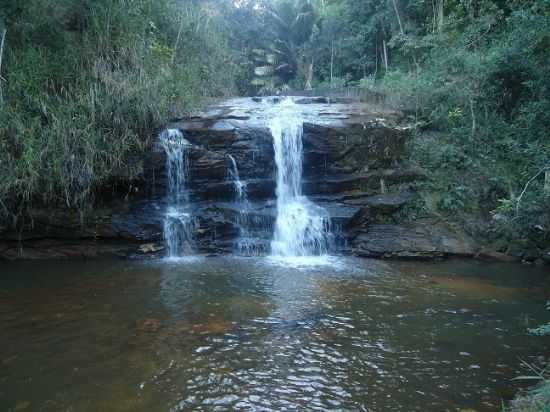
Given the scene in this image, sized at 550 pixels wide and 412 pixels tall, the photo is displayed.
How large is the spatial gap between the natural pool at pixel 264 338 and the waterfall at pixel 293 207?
1255 millimetres

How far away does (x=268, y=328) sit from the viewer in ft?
17.0

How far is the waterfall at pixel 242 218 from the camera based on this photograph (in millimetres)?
8805

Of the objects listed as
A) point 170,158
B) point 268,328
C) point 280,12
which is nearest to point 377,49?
point 280,12

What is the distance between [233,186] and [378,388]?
20.4 feet

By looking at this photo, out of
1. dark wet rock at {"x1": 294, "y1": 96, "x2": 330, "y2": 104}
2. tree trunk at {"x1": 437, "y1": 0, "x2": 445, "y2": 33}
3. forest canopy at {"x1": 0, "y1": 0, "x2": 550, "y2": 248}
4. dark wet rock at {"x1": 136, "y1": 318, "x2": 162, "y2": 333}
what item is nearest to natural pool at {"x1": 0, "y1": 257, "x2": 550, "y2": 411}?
dark wet rock at {"x1": 136, "y1": 318, "x2": 162, "y2": 333}

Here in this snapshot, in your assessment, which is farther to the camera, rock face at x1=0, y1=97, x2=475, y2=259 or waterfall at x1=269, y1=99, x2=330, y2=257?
waterfall at x1=269, y1=99, x2=330, y2=257

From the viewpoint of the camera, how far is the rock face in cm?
858

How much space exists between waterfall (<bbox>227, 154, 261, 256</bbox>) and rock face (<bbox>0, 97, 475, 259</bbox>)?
0.20 feet

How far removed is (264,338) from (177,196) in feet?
16.9

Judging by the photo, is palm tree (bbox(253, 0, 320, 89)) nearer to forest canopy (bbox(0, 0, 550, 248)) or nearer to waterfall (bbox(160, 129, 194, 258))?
forest canopy (bbox(0, 0, 550, 248))

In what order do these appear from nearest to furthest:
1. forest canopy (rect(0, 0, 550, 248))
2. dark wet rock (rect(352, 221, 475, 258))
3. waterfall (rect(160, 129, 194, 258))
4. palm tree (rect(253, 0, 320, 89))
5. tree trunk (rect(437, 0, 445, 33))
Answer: forest canopy (rect(0, 0, 550, 248)) → dark wet rock (rect(352, 221, 475, 258)) → waterfall (rect(160, 129, 194, 258)) → tree trunk (rect(437, 0, 445, 33)) → palm tree (rect(253, 0, 320, 89))

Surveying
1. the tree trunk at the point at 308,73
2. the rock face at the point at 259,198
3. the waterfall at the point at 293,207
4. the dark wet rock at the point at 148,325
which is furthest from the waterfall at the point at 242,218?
the tree trunk at the point at 308,73

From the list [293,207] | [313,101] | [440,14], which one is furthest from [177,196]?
[440,14]

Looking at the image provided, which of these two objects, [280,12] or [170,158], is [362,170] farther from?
[280,12]
